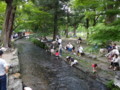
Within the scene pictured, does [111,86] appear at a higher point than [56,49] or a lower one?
lower

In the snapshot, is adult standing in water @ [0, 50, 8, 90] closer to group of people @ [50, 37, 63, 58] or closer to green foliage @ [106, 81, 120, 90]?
green foliage @ [106, 81, 120, 90]

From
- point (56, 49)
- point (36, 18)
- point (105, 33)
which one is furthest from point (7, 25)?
point (105, 33)

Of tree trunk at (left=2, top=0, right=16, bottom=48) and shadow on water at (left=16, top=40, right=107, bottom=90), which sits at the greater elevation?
tree trunk at (left=2, top=0, right=16, bottom=48)

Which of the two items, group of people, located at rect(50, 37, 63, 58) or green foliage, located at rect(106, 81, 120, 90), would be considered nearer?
green foliage, located at rect(106, 81, 120, 90)

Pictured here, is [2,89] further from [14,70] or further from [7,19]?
[7,19]

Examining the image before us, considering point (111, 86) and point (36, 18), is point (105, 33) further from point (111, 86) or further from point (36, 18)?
point (36, 18)


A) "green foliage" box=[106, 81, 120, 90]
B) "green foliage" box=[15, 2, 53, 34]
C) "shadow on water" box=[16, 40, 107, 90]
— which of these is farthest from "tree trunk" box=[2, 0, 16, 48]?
"green foliage" box=[106, 81, 120, 90]

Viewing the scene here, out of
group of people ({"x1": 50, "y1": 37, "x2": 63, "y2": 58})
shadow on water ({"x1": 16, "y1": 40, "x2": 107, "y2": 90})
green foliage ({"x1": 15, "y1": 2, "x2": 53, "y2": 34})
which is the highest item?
green foliage ({"x1": 15, "y1": 2, "x2": 53, "y2": 34})

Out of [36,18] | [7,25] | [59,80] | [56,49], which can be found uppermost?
[36,18]

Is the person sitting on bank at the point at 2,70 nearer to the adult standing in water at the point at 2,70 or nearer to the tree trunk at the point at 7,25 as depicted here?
the adult standing in water at the point at 2,70

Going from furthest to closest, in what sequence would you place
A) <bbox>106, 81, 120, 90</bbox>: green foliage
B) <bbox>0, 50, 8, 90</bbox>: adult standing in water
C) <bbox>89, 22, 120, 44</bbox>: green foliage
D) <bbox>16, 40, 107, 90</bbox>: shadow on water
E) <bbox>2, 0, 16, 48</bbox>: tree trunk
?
<bbox>2, 0, 16, 48</bbox>: tree trunk, <bbox>16, 40, 107, 90</bbox>: shadow on water, <bbox>106, 81, 120, 90</bbox>: green foliage, <bbox>89, 22, 120, 44</bbox>: green foliage, <bbox>0, 50, 8, 90</bbox>: adult standing in water

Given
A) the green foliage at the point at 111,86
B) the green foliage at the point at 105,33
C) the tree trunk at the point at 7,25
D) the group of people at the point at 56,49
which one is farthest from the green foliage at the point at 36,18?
the green foliage at the point at 105,33

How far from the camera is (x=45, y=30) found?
24.9 m

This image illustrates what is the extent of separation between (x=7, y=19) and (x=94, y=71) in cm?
981
